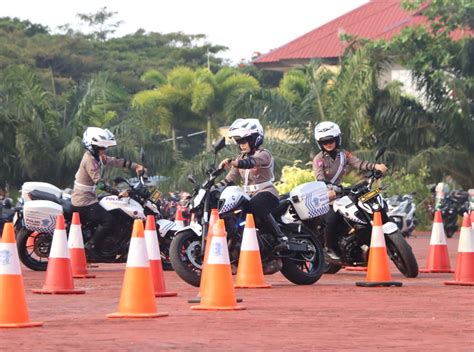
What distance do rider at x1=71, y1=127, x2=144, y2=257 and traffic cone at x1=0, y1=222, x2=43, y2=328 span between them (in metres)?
7.05

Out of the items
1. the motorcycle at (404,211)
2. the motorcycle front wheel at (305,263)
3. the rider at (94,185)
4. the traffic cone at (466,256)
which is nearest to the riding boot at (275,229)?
the motorcycle front wheel at (305,263)

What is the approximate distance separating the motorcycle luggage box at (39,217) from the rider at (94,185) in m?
0.42

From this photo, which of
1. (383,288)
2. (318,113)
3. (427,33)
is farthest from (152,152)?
(383,288)

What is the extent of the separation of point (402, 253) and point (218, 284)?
4684mm

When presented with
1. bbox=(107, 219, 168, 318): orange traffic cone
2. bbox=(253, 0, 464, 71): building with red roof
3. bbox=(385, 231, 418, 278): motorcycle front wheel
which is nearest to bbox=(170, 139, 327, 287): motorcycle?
bbox=(385, 231, 418, 278): motorcycle front wheel

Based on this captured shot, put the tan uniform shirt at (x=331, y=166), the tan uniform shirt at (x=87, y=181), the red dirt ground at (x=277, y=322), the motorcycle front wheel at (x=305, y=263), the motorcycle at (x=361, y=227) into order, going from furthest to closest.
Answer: the tan uniform shirt at (x=87, y=181)
the tan uniform shirt at (x=331, y=166)
the motorcycle at (x=361, y=227)
the motorcycle front wheel at (x=305, y=263)
the red dirt ground at (x=277, y=322)

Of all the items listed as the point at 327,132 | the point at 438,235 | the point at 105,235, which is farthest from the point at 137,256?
the point at 438,235

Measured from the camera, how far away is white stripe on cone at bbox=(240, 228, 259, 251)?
14.1m

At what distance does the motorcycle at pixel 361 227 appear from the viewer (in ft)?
53.1

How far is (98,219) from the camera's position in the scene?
58.4ft

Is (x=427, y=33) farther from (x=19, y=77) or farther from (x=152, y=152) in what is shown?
(x=19, y=77)

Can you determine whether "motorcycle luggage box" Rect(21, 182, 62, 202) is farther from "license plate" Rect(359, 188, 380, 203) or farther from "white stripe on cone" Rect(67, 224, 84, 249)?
"license plate" Rect(359, 188, 380, 203)

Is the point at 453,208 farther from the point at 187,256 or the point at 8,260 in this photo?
the point at 8,260

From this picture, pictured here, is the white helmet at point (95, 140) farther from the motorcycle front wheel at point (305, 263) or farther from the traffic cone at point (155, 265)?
the traffic cone at point (155, 265)
